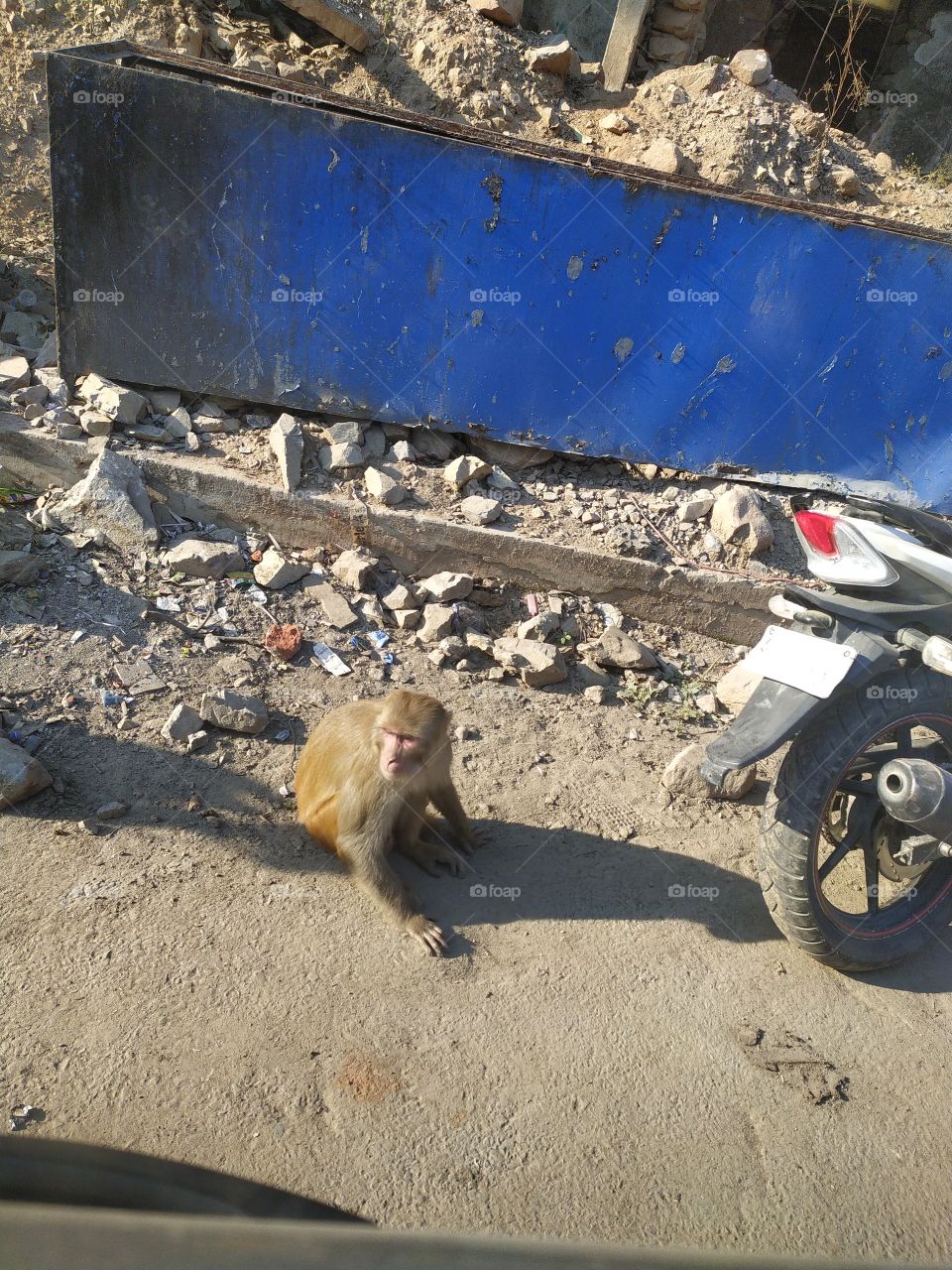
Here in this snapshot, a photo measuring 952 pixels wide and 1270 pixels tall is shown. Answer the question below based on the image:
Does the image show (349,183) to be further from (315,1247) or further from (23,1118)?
(315,1247)

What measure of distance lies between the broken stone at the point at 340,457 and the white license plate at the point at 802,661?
2873mm

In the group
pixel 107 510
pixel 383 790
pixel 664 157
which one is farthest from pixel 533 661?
pixel 664 157

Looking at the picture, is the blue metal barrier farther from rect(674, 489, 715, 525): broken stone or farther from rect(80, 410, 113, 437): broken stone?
rect(80, 410, 113, 437): broken stone

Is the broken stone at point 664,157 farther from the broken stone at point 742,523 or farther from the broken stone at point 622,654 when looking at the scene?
the broken stone at point 622,654

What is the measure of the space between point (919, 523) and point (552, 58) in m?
6.12

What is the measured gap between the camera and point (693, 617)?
5305 mm

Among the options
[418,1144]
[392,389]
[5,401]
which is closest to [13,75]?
[5,401]

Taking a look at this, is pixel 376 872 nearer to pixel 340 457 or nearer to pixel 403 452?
pixel 340 457

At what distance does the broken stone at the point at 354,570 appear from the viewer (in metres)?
4.88

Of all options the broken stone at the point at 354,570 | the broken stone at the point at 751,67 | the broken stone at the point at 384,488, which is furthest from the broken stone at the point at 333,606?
the broken stone at the point at 751,67

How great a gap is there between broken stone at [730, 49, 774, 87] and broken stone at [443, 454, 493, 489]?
4720 millimetres

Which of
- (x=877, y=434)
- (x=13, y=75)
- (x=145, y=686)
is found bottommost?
(x=145, y=686)

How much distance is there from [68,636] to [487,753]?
206 centimetres

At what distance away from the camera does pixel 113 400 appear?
503cm
